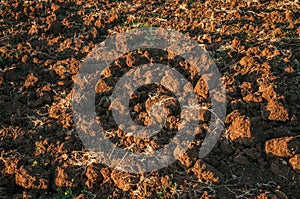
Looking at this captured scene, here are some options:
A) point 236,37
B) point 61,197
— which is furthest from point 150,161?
point 236,37

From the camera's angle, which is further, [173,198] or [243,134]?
[243,134]

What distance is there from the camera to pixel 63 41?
4586 mm

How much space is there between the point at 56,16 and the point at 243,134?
9.91 ft

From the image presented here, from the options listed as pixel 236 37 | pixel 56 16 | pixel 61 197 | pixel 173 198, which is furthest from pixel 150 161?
pixel 56 16

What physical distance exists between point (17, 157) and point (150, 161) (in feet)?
3.68

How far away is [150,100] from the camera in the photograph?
11.8 feet

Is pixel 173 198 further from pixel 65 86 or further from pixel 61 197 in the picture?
pixel 65 86

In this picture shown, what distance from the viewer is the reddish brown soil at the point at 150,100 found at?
300cm

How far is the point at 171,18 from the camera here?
15.7ft

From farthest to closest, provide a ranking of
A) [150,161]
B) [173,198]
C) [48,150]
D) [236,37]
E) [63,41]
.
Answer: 1. [63,41]
2. [236,37]
3. [48,150]
4. [150,161]
5. [173,198]

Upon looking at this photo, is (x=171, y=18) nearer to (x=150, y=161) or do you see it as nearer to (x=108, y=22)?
(x=108, y=22)

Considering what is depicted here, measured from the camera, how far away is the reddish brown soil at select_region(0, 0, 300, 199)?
3.00 metres

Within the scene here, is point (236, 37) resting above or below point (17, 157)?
above

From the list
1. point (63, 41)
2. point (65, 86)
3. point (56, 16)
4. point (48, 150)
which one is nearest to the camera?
point (48, 150)
